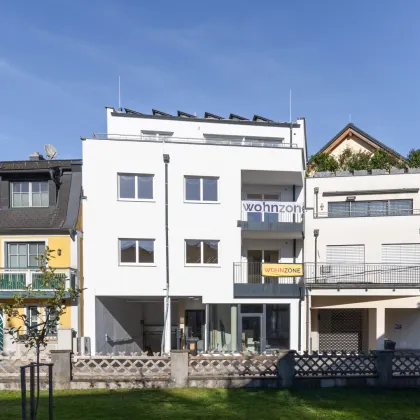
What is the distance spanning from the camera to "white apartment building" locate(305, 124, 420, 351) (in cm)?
2231

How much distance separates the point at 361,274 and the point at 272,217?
5.35 m

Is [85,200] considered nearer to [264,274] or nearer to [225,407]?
[264,274]

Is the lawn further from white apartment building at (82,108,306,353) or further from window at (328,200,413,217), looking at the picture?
window at (328,200,413,217)

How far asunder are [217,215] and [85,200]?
613cm

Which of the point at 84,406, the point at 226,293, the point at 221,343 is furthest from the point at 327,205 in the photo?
the point at 84,406

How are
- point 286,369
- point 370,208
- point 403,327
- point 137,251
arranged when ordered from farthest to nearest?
point 370,208 → point 403,327 → point 137,251 → point 286,369

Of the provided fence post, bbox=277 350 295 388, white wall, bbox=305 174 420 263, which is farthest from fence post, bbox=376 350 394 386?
white wall, bbox=305 174 420 263

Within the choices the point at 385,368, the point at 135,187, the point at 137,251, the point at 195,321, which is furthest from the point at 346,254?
the point at 135,187

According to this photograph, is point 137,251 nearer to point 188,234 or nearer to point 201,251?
point 188,234

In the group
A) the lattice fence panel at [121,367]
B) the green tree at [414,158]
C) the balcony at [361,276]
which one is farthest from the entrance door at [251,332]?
the green tree at [414,158]

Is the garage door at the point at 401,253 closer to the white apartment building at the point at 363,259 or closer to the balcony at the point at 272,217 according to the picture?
the white apartment building at the point at 363,259

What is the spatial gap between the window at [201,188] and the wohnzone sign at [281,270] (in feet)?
13.2

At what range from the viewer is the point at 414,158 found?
108 feet

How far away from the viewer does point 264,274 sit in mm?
21594
